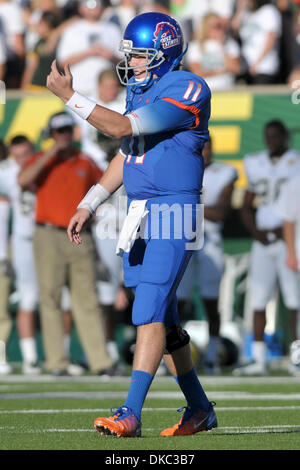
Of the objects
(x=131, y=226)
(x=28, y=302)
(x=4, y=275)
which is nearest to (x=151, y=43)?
(x=131, y=226)

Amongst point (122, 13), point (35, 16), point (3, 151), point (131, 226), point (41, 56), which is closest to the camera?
point (131, 226)

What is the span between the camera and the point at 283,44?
13.2m

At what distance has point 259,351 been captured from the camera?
10.7 meters

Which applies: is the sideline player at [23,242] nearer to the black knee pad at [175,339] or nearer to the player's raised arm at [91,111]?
the black knee pad at [175,339]

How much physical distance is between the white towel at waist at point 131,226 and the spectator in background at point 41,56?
8.00 metres

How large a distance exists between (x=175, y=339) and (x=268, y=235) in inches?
213

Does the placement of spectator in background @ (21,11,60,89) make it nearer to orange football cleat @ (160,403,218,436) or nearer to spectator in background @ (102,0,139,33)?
spectator in background @ (102,0,139,33)

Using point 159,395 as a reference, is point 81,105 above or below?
above

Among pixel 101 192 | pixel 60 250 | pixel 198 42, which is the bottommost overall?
pixel 60 250

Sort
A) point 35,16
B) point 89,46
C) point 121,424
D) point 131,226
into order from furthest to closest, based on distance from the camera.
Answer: point 35,16, point 89,46, point 131,226, point 121,424

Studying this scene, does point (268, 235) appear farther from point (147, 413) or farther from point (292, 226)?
point (147, 413)

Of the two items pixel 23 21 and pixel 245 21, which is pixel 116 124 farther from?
pixel 23 21
